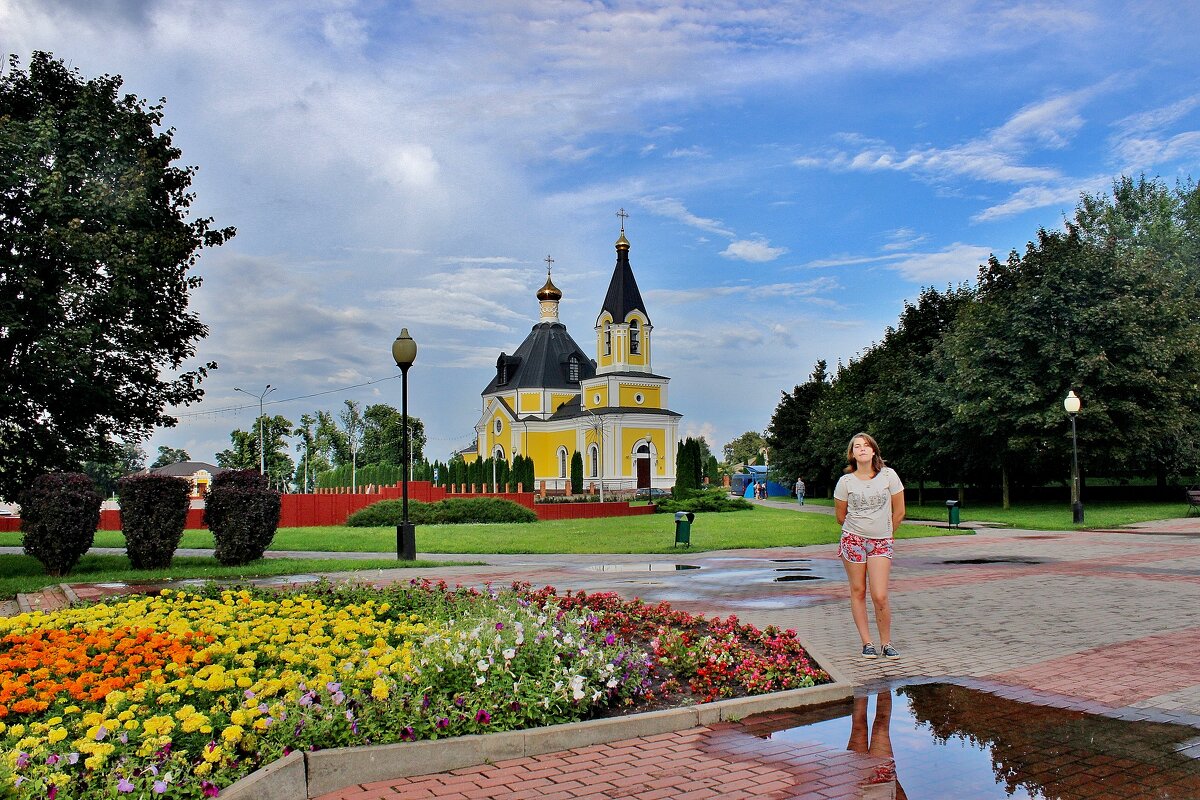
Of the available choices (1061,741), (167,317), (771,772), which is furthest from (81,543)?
(1061,741)

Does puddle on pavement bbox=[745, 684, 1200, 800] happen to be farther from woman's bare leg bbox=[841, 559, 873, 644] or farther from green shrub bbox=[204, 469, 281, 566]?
green shrub bbox=[204, 469, 281, 566]

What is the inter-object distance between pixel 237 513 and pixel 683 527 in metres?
9.75

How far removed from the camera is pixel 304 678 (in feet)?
18.7

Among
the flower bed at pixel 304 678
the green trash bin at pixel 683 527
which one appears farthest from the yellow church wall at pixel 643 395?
the flower bed at pixel 304 678

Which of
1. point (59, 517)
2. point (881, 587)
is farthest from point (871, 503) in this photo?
point (59, 517)

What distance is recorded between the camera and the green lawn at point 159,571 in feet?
47.0

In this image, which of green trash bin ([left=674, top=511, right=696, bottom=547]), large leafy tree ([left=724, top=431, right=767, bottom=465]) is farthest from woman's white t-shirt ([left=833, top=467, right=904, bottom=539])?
large leafy tree ([left=724, top=431, right=767, bottom=465])

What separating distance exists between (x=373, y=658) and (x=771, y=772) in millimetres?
2781

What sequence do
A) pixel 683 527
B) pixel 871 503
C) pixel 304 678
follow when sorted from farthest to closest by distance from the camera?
pixel 683 527 → pixel 871 503 → pixel 304 678

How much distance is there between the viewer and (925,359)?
146ft

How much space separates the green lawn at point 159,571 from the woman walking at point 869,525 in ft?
34.1

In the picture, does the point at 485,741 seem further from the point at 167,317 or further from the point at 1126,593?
the point at 167,317

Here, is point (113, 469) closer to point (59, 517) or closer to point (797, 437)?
point (797, 437)

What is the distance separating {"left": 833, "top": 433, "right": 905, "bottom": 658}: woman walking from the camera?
777 cm
